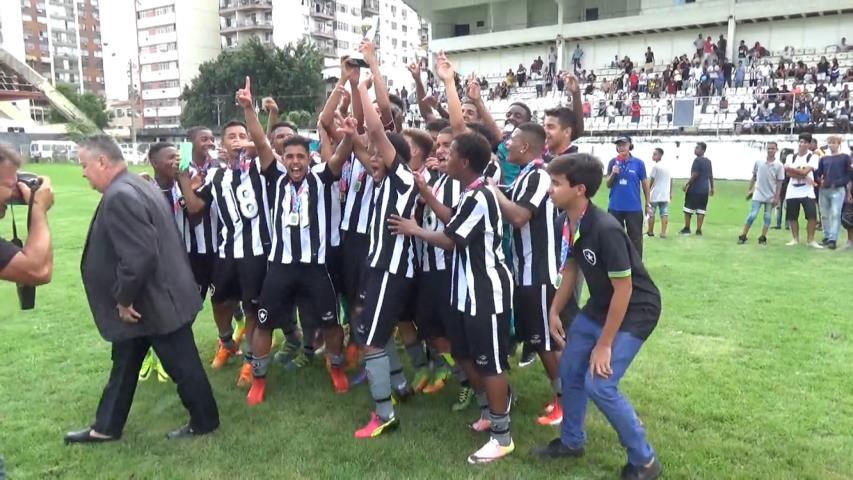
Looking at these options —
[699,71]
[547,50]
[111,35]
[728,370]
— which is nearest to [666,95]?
[699,71]

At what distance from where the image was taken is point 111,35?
92.5 m

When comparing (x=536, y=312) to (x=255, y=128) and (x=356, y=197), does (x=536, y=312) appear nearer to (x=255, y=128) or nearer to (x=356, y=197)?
(x=356, y=197)

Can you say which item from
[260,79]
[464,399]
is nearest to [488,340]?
[464,399]

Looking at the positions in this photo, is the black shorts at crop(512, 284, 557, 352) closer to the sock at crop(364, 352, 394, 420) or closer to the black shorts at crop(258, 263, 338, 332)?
the sock at crop(364, 352, 394, 420)

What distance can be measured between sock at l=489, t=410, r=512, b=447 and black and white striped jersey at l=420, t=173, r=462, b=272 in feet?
3.54

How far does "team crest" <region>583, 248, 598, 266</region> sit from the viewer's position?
385 cm

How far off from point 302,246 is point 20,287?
6.38 ft

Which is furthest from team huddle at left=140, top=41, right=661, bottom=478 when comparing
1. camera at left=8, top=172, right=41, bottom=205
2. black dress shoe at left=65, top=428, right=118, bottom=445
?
camera at left=8, top=172, right=41, bottom=205

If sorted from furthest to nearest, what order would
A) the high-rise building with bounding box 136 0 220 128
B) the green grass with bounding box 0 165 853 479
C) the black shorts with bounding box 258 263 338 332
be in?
the high-rise building with bounding box 136 0 220 128, the black shorts with bounding box 258 263 338 332, the green grass with bounding box 0 165 853 479

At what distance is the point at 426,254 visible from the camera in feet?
15.6

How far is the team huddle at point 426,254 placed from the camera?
3.96 meters

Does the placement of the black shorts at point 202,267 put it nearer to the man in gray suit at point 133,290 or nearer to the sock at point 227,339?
the sock at point 227,339

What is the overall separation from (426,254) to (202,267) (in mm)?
2476

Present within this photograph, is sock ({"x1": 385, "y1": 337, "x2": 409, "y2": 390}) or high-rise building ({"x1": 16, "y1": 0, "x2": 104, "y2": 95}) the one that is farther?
high-rise building ({"x1": 16, "y1": 0, "x2": 104, "y2": 95})
